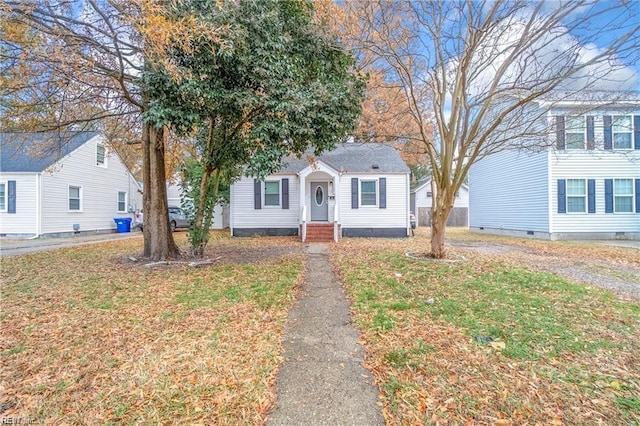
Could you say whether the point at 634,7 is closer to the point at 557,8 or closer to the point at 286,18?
the point at 557,8

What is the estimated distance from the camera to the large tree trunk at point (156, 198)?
7820 mm

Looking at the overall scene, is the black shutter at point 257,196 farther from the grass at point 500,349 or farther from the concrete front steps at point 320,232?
the grass at point 500,349

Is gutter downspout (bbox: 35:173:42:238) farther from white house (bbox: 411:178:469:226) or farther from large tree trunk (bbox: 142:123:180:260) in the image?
white house (bbox: 411:178:469:226)

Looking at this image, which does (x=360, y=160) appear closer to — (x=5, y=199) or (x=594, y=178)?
(x=594, y=178)

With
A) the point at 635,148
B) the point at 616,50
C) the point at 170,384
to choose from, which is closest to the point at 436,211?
the point at 616,50

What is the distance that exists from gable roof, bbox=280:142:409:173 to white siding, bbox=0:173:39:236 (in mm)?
11269

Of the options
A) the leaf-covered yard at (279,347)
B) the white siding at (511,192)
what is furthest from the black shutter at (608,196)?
the leaf-covered yard at (279,347)

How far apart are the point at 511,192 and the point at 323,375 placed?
16388 millimetres

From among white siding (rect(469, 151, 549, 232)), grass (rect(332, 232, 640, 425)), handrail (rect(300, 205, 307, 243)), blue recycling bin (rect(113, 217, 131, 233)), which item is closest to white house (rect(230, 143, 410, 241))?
handrail (rect(300, 205, 307, 243))

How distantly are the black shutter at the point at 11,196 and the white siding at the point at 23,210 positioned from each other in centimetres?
13

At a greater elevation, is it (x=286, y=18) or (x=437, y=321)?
(x=286, y=18)

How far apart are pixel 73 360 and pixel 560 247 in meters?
13.6

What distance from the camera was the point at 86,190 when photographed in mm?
16406

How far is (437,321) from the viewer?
3924mm
